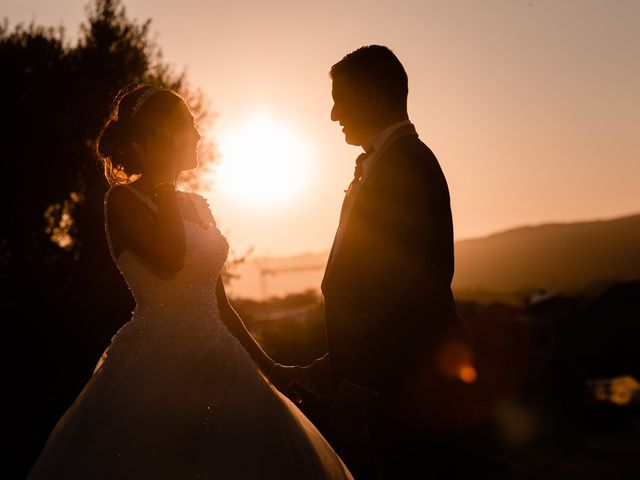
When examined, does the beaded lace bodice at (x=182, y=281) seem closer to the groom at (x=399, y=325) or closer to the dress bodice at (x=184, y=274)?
the dress bodice at (x=184, y=274)

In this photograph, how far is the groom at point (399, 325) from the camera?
3.48 meters

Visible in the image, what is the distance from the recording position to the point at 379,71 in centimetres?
375

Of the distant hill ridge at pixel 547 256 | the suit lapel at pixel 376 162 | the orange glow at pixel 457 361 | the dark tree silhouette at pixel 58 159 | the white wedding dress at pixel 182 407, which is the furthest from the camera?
the distant hill ridge at pixel 547 256

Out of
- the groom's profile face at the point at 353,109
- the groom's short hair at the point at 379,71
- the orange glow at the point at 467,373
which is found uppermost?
the groom's short hair at the point at 379,71

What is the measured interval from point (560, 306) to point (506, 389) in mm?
3693

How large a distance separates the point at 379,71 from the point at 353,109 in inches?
8.8

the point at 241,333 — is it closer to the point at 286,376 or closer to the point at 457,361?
the point at 286,376

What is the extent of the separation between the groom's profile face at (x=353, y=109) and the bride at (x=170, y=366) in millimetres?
847

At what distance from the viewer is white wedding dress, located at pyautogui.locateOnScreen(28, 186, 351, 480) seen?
342 cm

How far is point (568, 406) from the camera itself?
58.2ft

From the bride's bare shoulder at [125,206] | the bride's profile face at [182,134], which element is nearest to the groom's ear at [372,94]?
the bride's profile face at [182,134]

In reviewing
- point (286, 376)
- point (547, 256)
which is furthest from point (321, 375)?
point (547, 256)

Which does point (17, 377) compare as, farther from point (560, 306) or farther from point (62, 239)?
point (560, 306)

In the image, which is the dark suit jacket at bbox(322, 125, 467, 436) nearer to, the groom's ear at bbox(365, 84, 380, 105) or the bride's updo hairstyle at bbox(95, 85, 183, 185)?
the groom's ear at bbox(365, 84, 380, 105)
